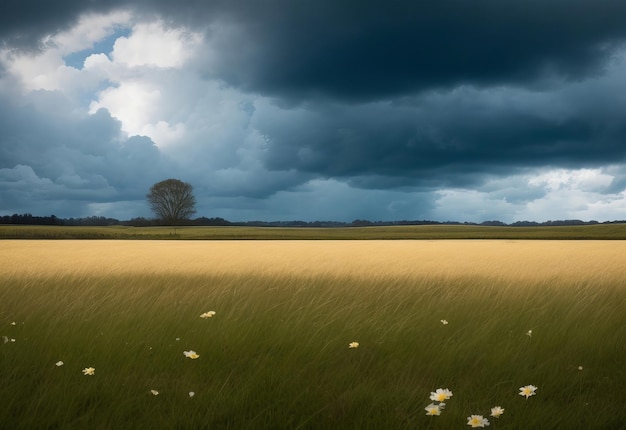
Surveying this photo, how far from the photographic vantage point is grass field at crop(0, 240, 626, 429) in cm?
445

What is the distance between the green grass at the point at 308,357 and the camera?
14.6 feet

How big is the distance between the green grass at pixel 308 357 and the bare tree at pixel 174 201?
281 feet

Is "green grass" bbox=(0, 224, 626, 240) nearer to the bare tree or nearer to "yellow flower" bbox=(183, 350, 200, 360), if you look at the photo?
the bare tree

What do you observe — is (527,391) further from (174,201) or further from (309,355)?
(174,201)

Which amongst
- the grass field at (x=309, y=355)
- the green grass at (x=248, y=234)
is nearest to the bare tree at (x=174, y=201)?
the green grass at (x=248, y=234)

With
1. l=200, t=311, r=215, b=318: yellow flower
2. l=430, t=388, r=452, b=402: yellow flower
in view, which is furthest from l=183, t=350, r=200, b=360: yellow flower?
l=430, t=388, r=452, b=402: yellow flower

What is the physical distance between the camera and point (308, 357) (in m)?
5.91

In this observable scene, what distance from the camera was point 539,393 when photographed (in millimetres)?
4988

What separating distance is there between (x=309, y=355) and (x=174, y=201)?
9156 cm

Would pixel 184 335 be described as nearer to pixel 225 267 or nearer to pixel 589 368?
pixel 589 368

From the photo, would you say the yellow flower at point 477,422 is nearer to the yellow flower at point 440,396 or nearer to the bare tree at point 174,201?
the yellow flower at point 440,396

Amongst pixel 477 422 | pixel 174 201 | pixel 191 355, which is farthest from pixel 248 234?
pixel 477 422

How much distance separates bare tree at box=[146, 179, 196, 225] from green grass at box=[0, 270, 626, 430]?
8550 centimetres

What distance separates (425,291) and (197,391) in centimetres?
614
